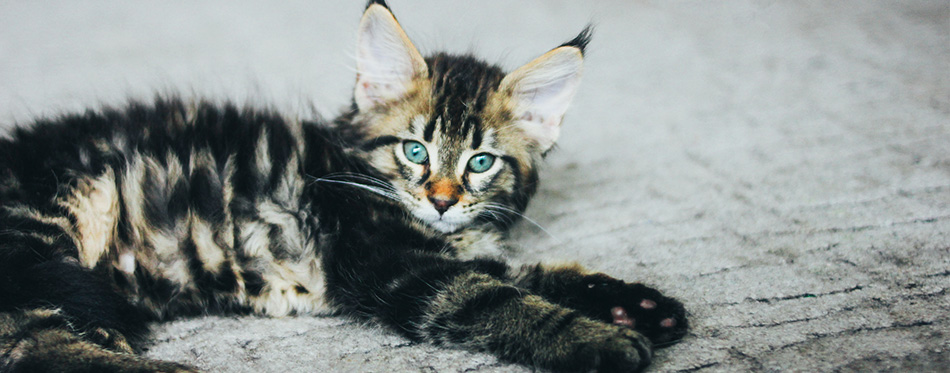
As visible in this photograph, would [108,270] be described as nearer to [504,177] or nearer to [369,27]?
[369,27]

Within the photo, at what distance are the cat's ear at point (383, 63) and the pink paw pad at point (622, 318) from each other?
72 centimetres

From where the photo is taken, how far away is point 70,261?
3.94ft

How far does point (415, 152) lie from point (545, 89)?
0.37 m

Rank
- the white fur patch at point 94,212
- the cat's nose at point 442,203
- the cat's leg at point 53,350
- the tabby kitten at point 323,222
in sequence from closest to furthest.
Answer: the cat's leg at point 53,350 → the tabby kitten at point 323,222 → the white fur patch at point 94,212 → the cat's nose at point 442,203

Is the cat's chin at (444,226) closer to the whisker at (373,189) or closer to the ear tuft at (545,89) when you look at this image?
the whisker at (373,189)

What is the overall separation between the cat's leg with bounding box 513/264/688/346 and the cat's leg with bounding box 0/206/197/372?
714 mm

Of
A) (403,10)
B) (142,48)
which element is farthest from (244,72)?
(403,10)

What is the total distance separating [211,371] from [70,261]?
0.36 m

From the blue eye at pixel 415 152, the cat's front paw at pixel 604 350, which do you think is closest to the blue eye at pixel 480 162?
the blue eye at pixel 415 152

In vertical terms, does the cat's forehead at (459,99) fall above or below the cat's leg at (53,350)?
above

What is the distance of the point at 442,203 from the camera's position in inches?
54.3

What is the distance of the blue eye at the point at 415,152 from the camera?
1.45m

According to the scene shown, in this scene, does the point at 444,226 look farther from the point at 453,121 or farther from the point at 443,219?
the point at 453,121

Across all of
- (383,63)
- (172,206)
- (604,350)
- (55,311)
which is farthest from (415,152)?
(55,311)
